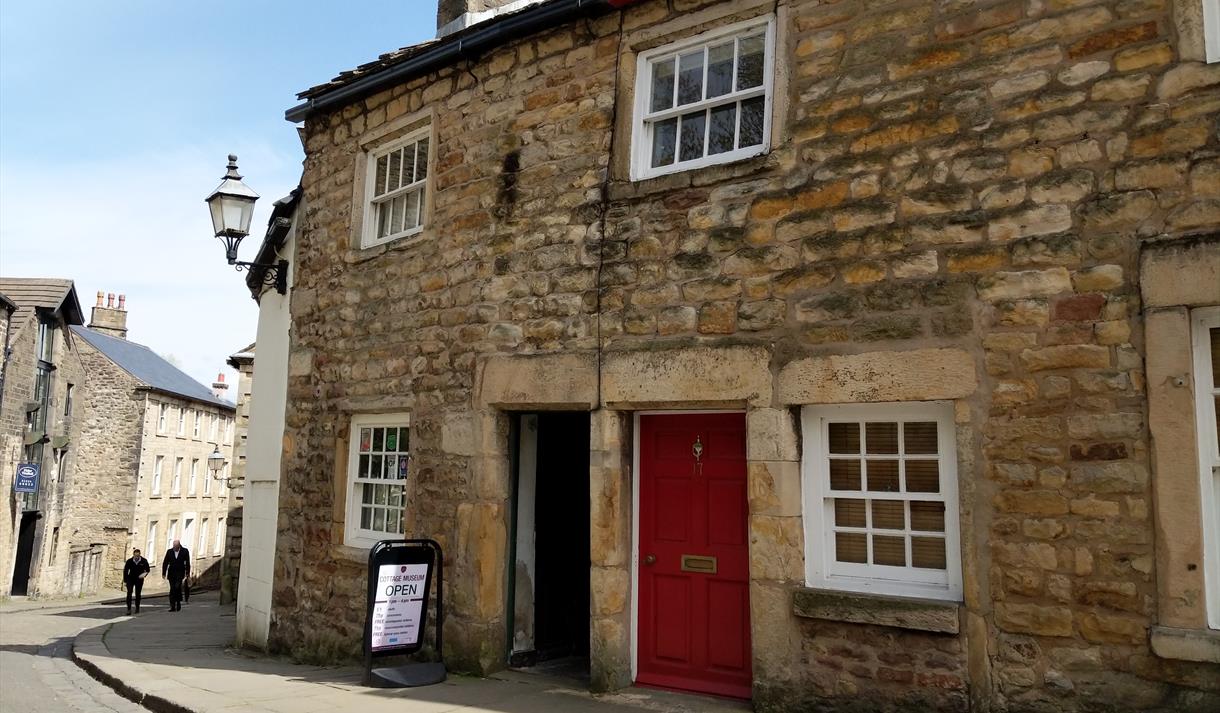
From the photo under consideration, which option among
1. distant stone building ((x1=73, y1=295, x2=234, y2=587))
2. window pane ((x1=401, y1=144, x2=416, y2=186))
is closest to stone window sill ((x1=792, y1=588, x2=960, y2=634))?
window pane ((x1=401, y1=144, x2=416, y2=186))

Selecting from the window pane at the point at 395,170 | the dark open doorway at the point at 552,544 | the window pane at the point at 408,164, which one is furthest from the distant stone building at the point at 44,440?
the dark open doorway at the point at 552,544

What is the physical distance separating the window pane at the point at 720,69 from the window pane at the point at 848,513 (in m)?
2.85

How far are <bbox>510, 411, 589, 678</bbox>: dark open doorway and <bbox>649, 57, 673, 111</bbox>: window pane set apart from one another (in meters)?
2.69

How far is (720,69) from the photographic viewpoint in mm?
6168

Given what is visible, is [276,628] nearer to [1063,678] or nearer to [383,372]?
[383,372]

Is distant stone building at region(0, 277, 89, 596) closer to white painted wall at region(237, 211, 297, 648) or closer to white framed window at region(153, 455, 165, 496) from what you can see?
white framed window at region(153, 455, 165, 496)

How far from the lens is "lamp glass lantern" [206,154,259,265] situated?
365 inches

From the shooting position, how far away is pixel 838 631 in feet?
17.1

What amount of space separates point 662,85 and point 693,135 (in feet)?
1.70

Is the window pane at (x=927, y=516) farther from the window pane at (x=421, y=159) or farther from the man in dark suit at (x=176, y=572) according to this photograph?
the man in dark suit at (x=176, y=572)

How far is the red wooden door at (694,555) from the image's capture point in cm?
596

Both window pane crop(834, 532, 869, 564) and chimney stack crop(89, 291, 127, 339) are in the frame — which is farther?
chimney stack crop(89, 291, 127, 339)

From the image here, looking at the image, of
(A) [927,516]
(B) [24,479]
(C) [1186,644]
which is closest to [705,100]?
(A) [927,516]

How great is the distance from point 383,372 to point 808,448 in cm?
406
